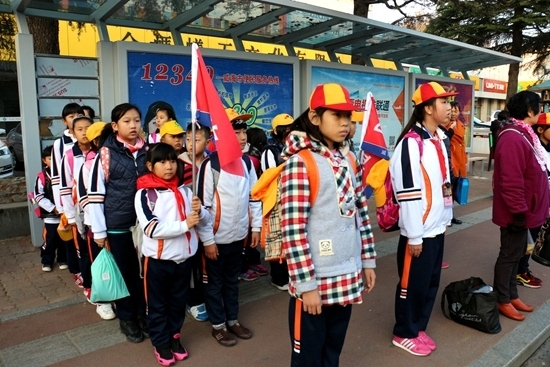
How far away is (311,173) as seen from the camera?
7.39 feet

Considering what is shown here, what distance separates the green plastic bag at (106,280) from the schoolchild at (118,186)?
0.15 meters

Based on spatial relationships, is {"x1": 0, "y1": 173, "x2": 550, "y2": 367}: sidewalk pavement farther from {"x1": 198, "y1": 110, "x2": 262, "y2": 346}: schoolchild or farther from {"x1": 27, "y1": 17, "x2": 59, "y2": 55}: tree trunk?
{"x1": 27, "y1": 17, "x2": 59, "y2": 55}: tree trunk

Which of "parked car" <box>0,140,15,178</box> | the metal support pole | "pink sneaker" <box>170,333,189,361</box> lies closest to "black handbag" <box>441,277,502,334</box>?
"pink sneaker" <box>170,333,189,361</box>

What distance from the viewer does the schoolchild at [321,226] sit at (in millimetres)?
2225

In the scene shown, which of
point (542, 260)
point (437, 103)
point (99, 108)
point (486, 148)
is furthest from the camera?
point (486, 148)

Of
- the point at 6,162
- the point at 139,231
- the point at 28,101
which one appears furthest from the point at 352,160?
the point at 6,162

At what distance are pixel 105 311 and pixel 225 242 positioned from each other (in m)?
1.36

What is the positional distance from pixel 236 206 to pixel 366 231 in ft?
3.89

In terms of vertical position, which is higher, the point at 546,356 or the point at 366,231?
the point at 366,231

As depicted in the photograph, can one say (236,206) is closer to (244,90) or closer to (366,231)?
(366,231)

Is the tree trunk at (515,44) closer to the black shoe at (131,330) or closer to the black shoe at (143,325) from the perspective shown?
the black shoe at (143,325)

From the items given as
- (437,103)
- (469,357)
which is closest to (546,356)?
(469,357)

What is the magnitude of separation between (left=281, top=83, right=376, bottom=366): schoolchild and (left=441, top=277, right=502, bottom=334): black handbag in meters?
1.82

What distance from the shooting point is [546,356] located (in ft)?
12.2
